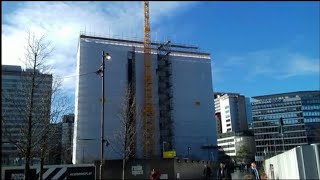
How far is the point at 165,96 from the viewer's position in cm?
10638

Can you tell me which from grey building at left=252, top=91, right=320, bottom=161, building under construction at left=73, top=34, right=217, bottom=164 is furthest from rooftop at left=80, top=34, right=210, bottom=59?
grey building at left=252, top=91, right=320, bottom=161

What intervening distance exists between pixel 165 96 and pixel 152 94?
4555 millimetres

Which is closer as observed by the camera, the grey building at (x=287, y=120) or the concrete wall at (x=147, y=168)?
the concrete wall at (x=147, y=168)

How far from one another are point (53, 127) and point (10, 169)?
10.4ft

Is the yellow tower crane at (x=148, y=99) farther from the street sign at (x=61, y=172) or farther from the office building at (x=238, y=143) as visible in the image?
the street sign at (x=61, y=172)

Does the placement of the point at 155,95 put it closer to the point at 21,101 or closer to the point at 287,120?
the point at 287,120

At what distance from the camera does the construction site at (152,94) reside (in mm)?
93938

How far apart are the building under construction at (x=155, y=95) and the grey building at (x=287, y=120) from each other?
31.5 meters

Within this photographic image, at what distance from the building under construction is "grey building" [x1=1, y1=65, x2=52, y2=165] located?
6955 centimetres

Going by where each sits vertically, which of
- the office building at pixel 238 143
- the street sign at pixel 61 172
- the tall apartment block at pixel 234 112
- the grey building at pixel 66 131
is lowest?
the street sign at pixel 61 172

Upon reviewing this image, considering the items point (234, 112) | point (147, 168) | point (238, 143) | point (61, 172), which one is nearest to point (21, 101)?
point (61, 172)

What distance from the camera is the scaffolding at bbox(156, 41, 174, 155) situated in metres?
103

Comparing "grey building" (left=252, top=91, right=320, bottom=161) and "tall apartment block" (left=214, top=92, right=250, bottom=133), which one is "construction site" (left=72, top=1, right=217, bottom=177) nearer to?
"grey building" (left=252, top=91, right=320, bottom=161)

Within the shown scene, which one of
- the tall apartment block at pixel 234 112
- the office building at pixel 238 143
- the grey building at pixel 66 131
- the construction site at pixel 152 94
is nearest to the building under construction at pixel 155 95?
the construction site at pixel 152 94
